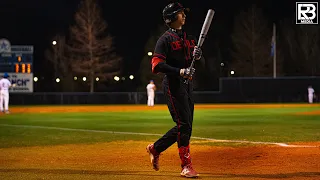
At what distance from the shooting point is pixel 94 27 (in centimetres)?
5725

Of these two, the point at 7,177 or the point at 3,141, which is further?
the point at 3,141

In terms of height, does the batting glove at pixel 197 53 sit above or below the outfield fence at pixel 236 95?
above

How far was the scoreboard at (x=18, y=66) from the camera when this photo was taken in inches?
1417

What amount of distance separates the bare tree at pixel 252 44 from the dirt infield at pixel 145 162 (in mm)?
50838

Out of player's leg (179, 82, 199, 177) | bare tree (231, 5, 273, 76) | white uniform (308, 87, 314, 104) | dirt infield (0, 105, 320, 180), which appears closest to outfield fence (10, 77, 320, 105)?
white uniform (308, 87, 314, 104)

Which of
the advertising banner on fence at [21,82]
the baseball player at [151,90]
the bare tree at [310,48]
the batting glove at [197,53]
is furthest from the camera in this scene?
the bare tree at [310,48]

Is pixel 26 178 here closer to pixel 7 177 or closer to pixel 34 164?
pixel 7 177

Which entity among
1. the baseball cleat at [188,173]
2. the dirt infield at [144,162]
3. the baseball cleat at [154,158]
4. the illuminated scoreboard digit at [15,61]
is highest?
the illuminated scoreboard digit at [15,61]

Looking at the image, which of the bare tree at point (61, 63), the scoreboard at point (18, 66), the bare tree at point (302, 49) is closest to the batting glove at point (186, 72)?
the scoreboard at point (18, 66)

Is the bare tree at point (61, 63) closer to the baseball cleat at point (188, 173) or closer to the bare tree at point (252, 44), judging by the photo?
the bare tree at point (252, 44)

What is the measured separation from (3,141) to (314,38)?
190ft

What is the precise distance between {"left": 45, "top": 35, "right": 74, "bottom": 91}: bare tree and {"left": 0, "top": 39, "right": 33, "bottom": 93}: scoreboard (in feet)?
95.3

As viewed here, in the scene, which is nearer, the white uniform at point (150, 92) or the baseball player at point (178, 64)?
the baseball player at point (178, 64)

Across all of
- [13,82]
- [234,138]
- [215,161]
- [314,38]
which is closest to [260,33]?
[314,38]
